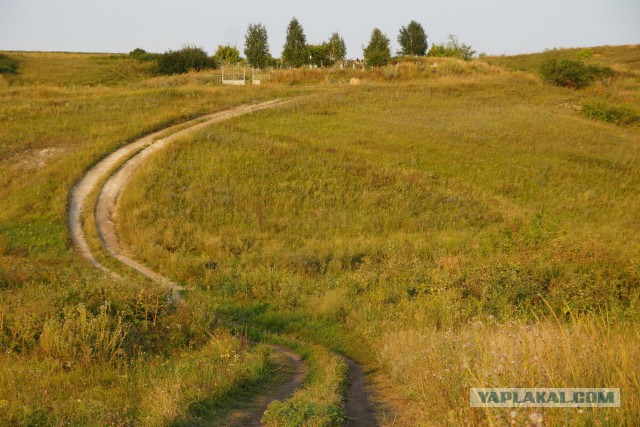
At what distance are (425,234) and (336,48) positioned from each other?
177 ft

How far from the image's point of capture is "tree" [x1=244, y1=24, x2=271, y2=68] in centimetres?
6369

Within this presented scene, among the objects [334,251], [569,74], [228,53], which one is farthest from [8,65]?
[334,251]

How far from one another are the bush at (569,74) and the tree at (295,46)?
25.7 metres

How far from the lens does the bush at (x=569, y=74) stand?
4847 centimetres

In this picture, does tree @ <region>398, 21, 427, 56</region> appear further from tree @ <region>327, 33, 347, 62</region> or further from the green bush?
the green bush

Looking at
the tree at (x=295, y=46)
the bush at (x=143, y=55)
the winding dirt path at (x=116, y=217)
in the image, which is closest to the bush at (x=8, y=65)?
the bush at (x=143, y=55)

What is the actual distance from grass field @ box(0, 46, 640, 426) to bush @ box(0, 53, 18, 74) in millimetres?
21550

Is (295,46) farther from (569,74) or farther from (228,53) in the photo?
(569,74)

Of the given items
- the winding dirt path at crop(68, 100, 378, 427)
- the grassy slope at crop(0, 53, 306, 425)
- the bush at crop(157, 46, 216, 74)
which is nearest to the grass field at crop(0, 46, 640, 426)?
the grassy slope at crop(0, 53, 306, 425)

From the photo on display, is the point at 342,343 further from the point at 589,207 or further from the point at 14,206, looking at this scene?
the point at 589,207

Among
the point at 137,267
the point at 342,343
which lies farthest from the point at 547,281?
the point at 137,267

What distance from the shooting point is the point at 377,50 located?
6419 centimetres

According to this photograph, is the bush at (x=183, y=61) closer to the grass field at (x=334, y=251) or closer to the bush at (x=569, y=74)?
the grass field at (x=334, y=251)

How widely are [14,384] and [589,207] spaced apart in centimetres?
2359
